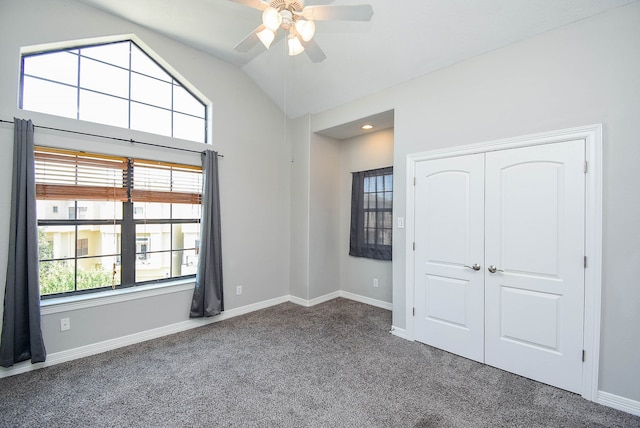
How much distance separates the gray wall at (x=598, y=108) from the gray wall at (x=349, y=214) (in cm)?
149

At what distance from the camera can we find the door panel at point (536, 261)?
230 cm

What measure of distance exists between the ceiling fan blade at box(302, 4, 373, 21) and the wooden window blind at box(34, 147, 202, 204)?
2.39 m

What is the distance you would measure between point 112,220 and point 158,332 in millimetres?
→ 1363

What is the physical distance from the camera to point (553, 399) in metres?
2.21

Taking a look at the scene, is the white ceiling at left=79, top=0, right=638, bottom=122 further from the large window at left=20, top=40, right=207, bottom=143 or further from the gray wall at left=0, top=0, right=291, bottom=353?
the large window at left=20, top=40, right=207, bottom=143

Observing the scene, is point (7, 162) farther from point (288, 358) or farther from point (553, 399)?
point (553, 399)

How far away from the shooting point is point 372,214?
4.54 m

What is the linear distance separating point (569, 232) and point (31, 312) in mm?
4540

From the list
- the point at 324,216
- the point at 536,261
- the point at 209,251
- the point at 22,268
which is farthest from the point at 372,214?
the point at 22,268

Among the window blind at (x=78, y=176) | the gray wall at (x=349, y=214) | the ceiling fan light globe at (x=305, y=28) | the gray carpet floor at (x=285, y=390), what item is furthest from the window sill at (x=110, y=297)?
the ceiling fan light globe at (x=305, y=28)

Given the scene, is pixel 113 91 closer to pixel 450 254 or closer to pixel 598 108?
pixel 450 254

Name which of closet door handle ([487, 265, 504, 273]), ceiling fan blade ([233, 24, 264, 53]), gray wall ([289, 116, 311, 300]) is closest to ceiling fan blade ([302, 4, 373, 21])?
ceiling fan blade ([233, 24, 264, 53])

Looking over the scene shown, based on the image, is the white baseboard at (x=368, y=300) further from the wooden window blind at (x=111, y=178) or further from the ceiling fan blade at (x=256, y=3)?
the ceiling fan blade at (x=256, y=3)

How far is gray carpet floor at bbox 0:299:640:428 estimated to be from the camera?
1.99m
